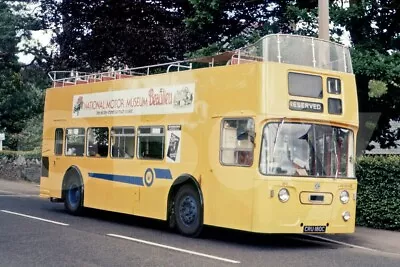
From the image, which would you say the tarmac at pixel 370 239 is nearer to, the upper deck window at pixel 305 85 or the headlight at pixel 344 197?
the headlight at pixel 344 197

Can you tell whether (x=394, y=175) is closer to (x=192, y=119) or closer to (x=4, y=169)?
(x=192, y=119)

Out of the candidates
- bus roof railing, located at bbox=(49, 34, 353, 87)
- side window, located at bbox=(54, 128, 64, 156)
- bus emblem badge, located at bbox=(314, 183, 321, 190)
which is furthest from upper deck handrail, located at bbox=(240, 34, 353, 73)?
side window, located at bbox=(54, 128, 64, 156)

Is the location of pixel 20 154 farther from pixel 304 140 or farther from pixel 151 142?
pixel 304 140

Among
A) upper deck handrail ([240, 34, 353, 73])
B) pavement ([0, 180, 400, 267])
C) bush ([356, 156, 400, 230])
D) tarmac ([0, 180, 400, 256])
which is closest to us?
pavement ([0, 180, 400, 267])

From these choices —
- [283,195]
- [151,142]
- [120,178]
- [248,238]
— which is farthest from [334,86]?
[120,178]

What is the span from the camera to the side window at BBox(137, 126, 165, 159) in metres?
13.7

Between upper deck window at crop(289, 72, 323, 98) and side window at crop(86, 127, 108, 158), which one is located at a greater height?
upper deck window at crop(289, 72, 323, 98)

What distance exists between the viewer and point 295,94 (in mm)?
11758

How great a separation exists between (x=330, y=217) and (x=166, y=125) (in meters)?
3.89

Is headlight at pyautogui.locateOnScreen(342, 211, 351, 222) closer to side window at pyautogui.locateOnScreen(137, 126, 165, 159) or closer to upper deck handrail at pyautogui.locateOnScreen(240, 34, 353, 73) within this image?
upper deck handrail at pyautogui.locateOnScreen(240, 34, 353, 73)

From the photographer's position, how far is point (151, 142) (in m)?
14.0

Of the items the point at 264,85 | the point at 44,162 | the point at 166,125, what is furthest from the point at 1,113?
the point at 264,85

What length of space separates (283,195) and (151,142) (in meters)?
3.73

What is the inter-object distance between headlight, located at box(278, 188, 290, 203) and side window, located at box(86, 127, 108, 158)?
214 inches
